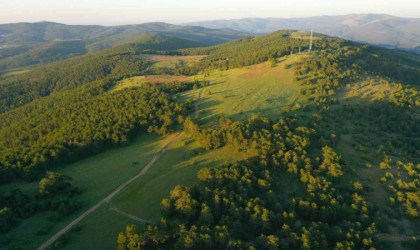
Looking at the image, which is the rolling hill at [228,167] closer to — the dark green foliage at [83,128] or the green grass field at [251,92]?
the dark green foliage at [83,128]

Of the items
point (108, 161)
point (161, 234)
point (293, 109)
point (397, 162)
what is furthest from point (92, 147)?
point (397, 162)

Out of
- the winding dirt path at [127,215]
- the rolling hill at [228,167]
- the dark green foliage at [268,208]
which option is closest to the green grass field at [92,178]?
the rolling hill at [228,167]

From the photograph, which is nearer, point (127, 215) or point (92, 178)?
point (127, 215)

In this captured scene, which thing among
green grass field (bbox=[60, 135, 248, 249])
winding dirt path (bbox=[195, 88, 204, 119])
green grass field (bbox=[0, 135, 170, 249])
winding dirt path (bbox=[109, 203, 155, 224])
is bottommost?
green grass field (bbox=[0, 135, 170, 249])

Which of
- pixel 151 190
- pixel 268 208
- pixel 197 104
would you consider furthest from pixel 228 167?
pixel 197 104

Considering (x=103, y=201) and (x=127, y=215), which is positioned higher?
(x=127, y=215)

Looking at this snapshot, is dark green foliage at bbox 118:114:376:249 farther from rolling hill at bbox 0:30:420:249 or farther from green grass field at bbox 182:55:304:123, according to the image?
green grass field at bbox 182:55:304:123

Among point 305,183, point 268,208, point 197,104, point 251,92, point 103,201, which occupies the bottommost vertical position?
point 103,201

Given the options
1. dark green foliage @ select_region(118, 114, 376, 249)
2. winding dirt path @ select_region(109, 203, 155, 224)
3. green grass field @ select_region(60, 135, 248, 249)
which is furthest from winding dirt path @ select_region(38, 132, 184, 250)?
dark green foliage @ select_region(118, 114, 376, 249)

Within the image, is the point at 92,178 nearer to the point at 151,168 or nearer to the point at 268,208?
the point at 151,168

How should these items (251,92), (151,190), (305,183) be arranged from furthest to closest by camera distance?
(251,92) < (151,190) < (305,183)

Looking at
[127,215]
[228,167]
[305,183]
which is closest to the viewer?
[127,215]

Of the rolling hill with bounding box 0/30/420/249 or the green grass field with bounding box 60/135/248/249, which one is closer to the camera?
the rolling hill with bounding box 0/30/420/249
